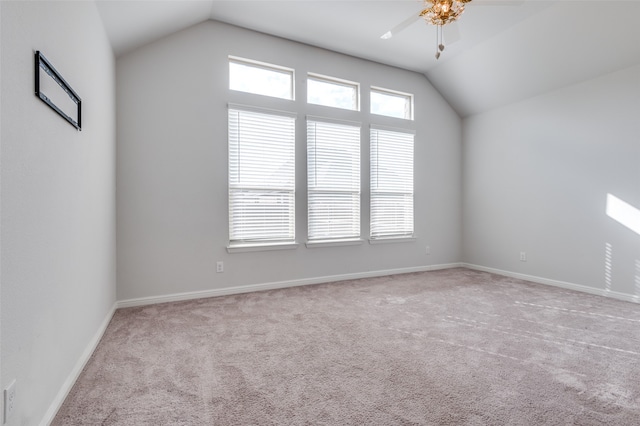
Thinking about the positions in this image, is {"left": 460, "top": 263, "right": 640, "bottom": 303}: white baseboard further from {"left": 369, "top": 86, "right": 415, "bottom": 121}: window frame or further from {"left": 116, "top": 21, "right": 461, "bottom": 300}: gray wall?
{"left": 369, "top": 86, "right": 415, "bottom": 121}: window frame

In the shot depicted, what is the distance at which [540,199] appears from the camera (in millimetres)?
4406

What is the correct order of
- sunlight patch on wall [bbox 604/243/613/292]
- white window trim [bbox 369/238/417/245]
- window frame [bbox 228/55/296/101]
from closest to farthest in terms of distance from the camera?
sunlight patch on wall [bbox 604/243/613/292], window frame [bbox 228/55/296/101], white window trim [bbox 369/238/417/245]

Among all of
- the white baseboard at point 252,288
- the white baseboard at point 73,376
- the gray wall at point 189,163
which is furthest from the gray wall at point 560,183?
the white baseboard at point 73,376

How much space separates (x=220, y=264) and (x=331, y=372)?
217 cm

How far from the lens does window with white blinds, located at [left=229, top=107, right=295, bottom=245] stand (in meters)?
3.79

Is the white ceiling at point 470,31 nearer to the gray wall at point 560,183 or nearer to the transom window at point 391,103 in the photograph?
the gray wall at point 560,183

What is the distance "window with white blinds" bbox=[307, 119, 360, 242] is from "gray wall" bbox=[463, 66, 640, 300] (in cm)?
225

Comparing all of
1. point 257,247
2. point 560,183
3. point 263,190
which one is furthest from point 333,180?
point 560,183

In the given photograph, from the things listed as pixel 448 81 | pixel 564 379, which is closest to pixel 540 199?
pixel 448 81

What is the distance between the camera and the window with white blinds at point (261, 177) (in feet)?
12.4

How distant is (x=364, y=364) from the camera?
6.73 feet

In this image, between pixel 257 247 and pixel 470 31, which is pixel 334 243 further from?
pixel 470 31

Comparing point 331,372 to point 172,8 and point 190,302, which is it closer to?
point 190,302

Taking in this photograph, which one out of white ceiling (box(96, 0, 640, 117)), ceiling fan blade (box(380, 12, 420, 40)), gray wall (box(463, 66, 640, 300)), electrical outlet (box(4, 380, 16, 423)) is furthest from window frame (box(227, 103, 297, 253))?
gray wall (box(463, 66, 640, 300))
